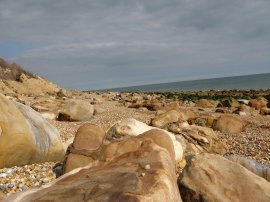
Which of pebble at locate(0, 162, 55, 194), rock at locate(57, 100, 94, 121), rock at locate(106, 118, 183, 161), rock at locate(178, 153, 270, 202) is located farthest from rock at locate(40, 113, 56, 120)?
rock at locate(178, 153, 270, 202)

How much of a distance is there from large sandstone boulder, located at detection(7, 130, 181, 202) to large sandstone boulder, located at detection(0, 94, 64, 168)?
2090 millimetres

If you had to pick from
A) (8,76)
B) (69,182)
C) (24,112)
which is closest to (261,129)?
(24,112)

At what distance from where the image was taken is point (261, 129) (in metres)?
12.3

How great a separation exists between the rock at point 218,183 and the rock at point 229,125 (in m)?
6.47

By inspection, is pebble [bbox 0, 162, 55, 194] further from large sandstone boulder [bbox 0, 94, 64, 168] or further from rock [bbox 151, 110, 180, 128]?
rock [bbox 151, 110, 180, 128]

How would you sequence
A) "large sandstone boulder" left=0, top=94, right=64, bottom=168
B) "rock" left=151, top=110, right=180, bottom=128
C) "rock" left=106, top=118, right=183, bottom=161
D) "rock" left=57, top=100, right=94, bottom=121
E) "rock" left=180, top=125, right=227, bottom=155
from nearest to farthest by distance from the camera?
"large sandstone boulder" left=0, top=94, right=64, bottom=168, "rock" left=106, top=118, right=183, bottom=161, "rock" left=180, top=125, right=227, bottom=155, "rock" left=151, top=110, right=180, bottom=128, "rock" left=57, top=100, right=94, bottom=121

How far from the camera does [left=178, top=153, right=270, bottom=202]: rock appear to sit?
4.52 metres

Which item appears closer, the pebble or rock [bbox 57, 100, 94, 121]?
the pebble

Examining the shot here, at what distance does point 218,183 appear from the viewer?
4.65 meters

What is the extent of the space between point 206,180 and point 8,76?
2433 cm

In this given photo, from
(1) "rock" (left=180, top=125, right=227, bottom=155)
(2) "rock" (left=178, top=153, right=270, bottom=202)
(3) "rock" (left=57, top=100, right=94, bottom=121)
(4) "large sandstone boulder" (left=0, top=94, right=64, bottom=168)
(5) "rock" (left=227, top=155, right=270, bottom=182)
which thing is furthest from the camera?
(3) "rock" (left=57, top=100, right=94, bottom=121)

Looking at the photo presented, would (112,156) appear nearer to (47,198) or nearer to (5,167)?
(47,198)

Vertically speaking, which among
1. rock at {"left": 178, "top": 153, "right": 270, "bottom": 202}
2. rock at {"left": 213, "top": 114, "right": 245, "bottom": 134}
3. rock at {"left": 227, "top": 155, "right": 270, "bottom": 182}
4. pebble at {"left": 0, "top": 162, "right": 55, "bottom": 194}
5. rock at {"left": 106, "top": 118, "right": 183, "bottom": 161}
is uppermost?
rock at {"left": 106, "top": 118, "right": 183, "bottom": 161}

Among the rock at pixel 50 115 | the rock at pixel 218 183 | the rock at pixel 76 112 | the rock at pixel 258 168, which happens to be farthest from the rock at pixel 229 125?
the rock at pixel 218 183
